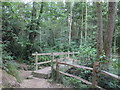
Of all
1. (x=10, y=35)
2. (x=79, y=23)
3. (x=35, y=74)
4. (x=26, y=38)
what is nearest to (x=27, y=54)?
(x=26, y=38)

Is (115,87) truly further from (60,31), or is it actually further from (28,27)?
(60,31)

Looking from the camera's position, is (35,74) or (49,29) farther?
(49,29)

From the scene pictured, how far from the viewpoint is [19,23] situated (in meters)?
8.26

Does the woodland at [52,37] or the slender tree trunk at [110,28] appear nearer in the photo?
the woodland at [52,37]

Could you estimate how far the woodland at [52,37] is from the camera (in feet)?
14.3

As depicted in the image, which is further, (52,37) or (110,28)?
(52,37)

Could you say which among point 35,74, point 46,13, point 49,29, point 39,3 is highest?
point 39,3

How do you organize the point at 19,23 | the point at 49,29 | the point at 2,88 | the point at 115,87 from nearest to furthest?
the point at 2,88 → the point at 115,87 → the point at 19,23 → the point at 49,29

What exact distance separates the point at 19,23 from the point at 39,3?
249cm

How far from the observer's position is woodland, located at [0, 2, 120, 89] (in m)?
4.36

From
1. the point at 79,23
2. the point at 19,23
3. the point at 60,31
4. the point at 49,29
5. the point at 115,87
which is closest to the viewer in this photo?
the point at 115,87

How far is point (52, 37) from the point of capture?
40.7 ft

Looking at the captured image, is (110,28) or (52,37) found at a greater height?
(110,28)

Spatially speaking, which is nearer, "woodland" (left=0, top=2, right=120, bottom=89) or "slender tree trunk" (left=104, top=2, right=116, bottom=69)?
"woodland" (left=0, top=2, right=120, bottom=89)
